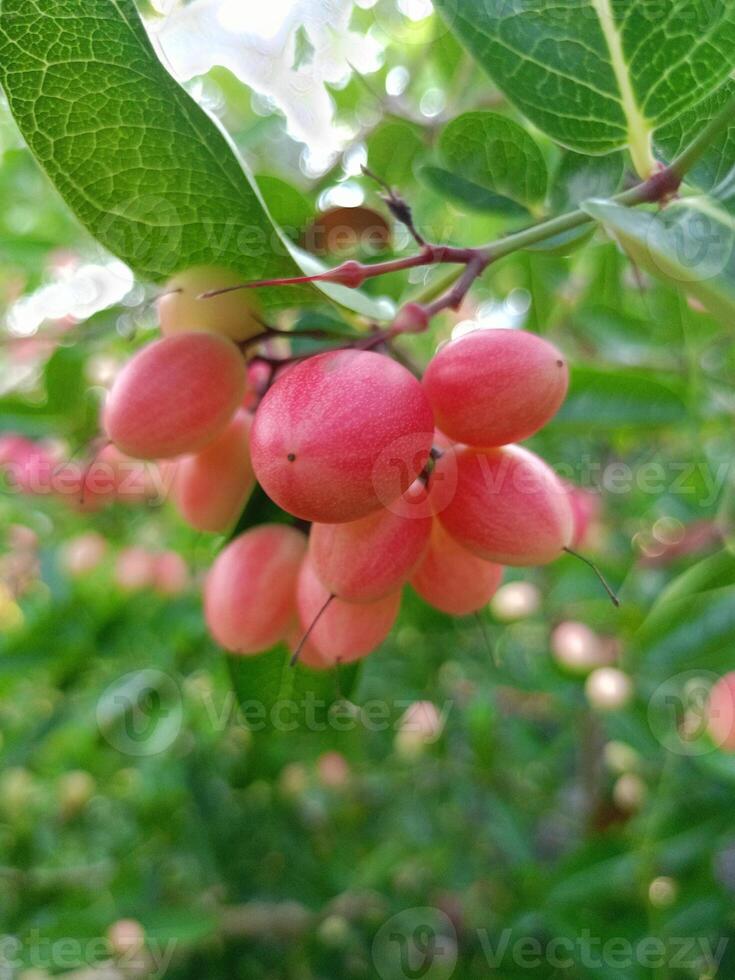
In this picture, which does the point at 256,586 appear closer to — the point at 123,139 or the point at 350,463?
the point at 350,463

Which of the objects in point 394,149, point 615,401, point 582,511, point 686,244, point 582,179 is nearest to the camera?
point 686,244

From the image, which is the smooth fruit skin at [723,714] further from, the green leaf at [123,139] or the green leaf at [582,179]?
the green leaf at [123,139]

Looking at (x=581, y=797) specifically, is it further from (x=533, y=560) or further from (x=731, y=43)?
(x=731, y=43)

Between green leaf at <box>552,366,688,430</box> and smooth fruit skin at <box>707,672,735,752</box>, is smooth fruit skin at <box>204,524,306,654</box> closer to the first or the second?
green leaf at <box>552,366,688,430</box>

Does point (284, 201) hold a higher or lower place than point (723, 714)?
higher

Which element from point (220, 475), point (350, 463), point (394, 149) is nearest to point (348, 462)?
point (350, 463)

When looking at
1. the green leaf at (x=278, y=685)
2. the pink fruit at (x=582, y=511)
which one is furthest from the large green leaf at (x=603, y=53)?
the pink fruit at (x=582, y=511)

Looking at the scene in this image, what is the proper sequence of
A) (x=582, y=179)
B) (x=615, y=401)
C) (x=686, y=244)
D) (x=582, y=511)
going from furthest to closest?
(x=582, y=511)
(x=615, y=401)
(x=582, y=179)
(x=686, y=244)
